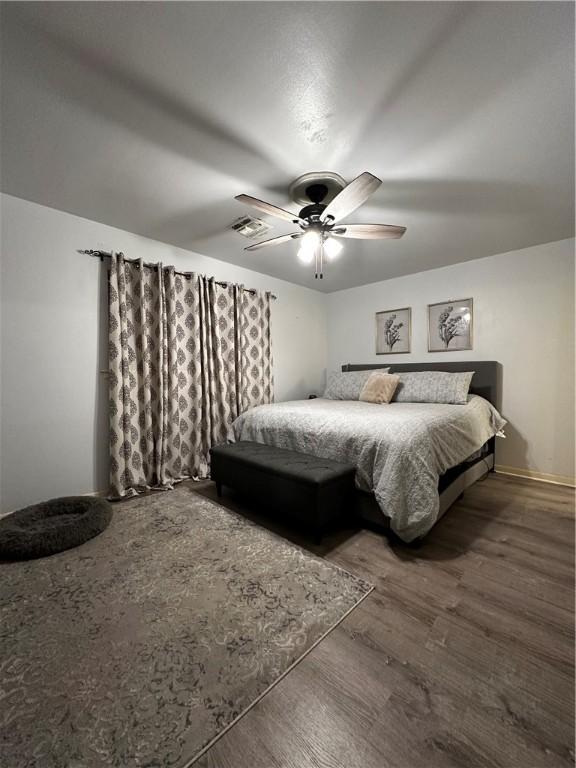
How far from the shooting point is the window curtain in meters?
2.64

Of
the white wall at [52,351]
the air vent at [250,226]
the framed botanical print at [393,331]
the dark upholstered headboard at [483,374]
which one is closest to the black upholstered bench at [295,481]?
the white wall at [52,351]

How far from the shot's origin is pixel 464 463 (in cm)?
253

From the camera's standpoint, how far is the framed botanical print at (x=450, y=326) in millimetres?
3502

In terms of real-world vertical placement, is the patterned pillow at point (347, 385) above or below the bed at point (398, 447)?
above

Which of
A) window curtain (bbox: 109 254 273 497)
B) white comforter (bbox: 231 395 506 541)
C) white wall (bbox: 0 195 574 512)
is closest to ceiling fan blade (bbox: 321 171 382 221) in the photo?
white comforter (bbox: 231 395 506 541)

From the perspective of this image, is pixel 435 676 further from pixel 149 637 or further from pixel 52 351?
pixel 52 351

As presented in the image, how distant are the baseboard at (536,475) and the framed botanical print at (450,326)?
1430 mm

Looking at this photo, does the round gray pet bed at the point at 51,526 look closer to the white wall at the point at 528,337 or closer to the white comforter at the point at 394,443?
the white comforter at the point at 394,443

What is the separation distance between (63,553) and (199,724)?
1.41m

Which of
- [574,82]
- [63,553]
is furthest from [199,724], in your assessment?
[574,82]

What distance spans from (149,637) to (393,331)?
3985 mm

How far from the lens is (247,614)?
133 centimetres

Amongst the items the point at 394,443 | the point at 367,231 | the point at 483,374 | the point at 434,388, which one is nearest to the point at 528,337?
the point at 483,374

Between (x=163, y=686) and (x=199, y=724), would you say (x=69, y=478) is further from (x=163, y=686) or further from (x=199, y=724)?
(x=199, y=724)
